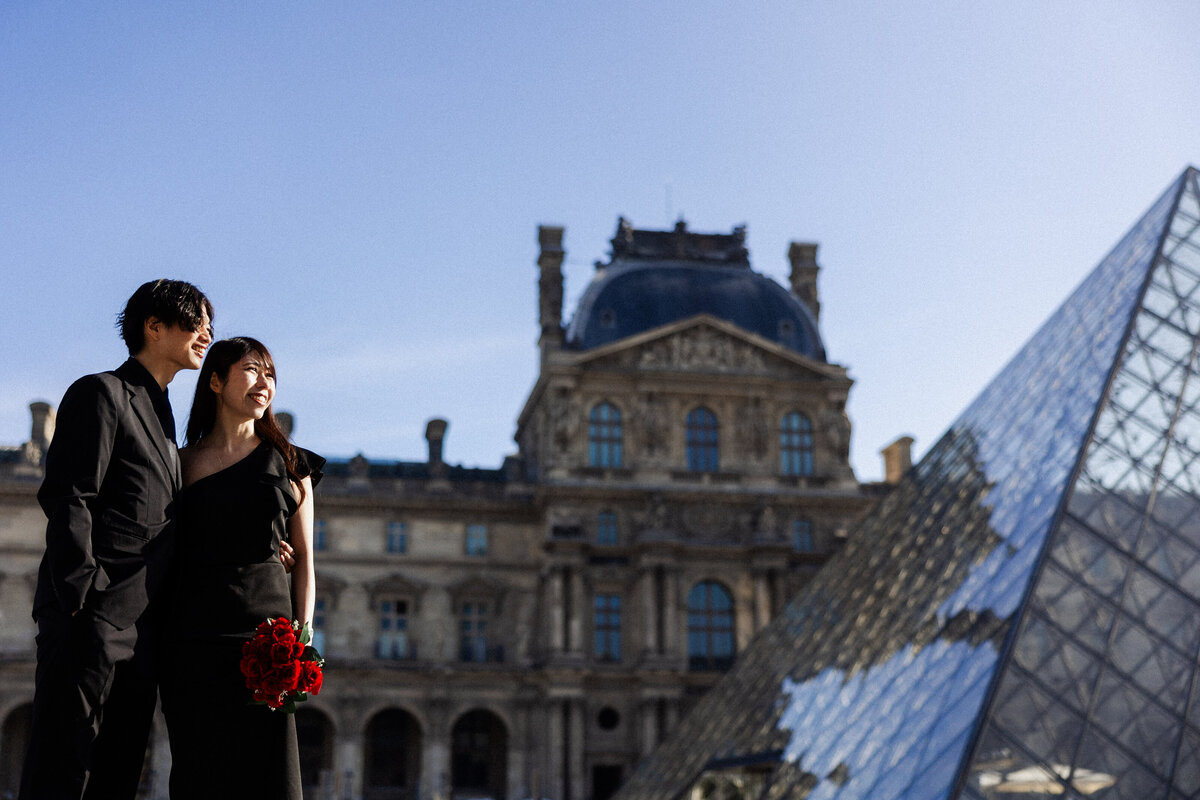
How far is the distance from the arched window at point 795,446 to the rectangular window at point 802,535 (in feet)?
5.08

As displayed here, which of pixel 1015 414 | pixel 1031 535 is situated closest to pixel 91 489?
pixel 1031 535

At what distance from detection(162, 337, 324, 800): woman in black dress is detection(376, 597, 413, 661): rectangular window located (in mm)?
37892

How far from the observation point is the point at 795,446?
4369cm

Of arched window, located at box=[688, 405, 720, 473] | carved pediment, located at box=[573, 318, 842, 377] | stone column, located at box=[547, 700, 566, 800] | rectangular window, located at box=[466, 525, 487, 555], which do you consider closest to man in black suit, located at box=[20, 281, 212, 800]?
stone column, located at box=[547, 700, 566, 800]

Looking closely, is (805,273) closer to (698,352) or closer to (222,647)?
(698,352)

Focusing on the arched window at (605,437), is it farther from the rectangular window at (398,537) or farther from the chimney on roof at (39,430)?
the chimney on roof at (39,430)

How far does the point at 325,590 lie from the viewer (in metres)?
41.6

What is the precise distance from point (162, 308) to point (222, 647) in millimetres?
1036

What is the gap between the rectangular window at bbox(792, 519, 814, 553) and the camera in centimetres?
4284

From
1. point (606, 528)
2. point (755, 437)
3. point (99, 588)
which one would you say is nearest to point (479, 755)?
point (606, 528)

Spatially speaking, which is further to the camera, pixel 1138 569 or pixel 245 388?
pixel 1138 569

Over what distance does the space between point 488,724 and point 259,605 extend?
128ft

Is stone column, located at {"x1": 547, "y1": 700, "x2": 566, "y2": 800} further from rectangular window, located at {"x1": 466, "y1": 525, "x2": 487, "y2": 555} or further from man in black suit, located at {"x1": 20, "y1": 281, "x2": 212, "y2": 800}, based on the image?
man in black suit, located at {"x1": 20, "y1": 281, "x2": 212, "y2": 800}

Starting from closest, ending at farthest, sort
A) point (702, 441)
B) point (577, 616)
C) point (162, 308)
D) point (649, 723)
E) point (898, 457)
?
point (162, 308) → point (649, 723) → point (577, 616) → point (702, 441) → point (898, 457)
